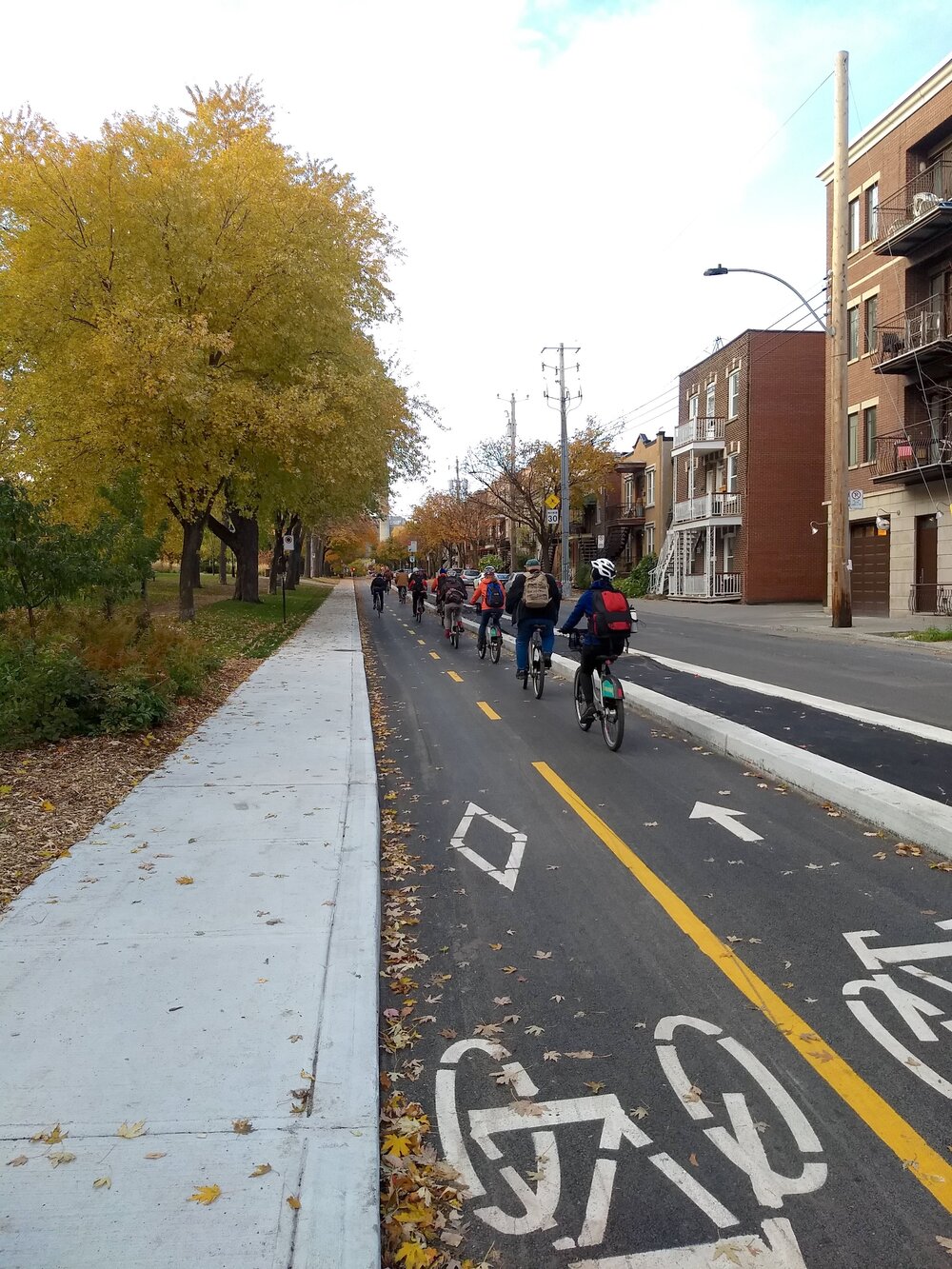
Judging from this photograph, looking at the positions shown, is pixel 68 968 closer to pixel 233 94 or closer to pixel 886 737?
pixel 886 737

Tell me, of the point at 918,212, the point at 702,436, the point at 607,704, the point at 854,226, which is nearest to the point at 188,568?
the point at 607,704

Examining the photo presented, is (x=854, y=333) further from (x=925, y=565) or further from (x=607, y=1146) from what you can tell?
(x=607, y=1146)

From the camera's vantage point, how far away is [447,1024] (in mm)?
4020

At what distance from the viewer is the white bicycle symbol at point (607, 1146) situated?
281cm

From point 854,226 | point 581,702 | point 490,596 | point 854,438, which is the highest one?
point 854,226

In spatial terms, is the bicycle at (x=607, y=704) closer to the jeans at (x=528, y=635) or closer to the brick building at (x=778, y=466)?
the jeans at (x=528, y=635)

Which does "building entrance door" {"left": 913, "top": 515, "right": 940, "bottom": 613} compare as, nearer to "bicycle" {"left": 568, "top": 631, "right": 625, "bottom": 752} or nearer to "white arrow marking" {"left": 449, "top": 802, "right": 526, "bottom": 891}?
"bicycle" {"left": 568, "top": 631, "right": 625, "bottom": 752}

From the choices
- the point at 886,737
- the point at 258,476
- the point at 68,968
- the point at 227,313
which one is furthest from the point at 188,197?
the point at 68,968

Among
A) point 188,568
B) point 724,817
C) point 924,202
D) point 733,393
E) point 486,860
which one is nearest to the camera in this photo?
point 486,860

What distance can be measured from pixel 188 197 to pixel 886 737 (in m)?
17.0

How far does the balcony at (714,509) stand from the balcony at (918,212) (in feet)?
46.4

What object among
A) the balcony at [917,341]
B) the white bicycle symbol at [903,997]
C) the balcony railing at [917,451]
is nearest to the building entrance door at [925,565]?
the balcony railing at [917,451]

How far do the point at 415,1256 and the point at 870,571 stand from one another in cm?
3230

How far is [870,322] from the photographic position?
31.1 m
